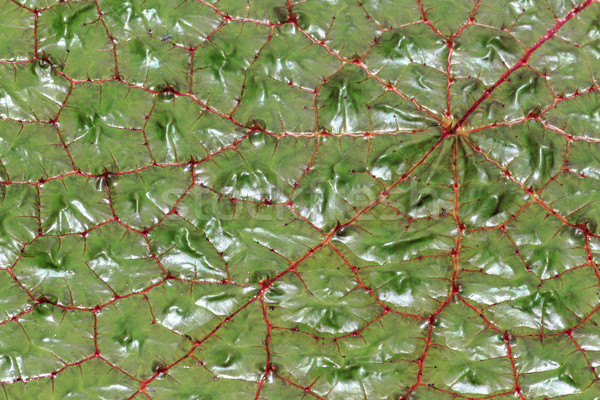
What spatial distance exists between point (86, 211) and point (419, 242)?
0.57 metres

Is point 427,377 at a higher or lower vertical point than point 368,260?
lower

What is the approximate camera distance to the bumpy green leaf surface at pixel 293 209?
1.00 m

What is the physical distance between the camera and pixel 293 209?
3.33 ft

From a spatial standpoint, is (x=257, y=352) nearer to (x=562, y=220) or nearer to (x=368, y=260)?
(x=368, y=260)

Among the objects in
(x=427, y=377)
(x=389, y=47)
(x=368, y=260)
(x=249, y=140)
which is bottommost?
(x=427, y=377)

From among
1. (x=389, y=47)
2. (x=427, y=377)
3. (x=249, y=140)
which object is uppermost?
(x=389, y=47)

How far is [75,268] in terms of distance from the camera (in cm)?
100

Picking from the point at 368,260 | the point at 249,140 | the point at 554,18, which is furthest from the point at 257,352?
the point at 554,18

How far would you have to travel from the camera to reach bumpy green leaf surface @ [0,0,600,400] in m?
1.00

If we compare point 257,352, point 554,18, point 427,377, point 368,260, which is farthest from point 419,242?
point 554,18

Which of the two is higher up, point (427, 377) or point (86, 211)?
point (86, 211)

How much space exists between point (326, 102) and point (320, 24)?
0.45 feet

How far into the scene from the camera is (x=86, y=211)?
101cm

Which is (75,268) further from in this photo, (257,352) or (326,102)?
(326,102)
